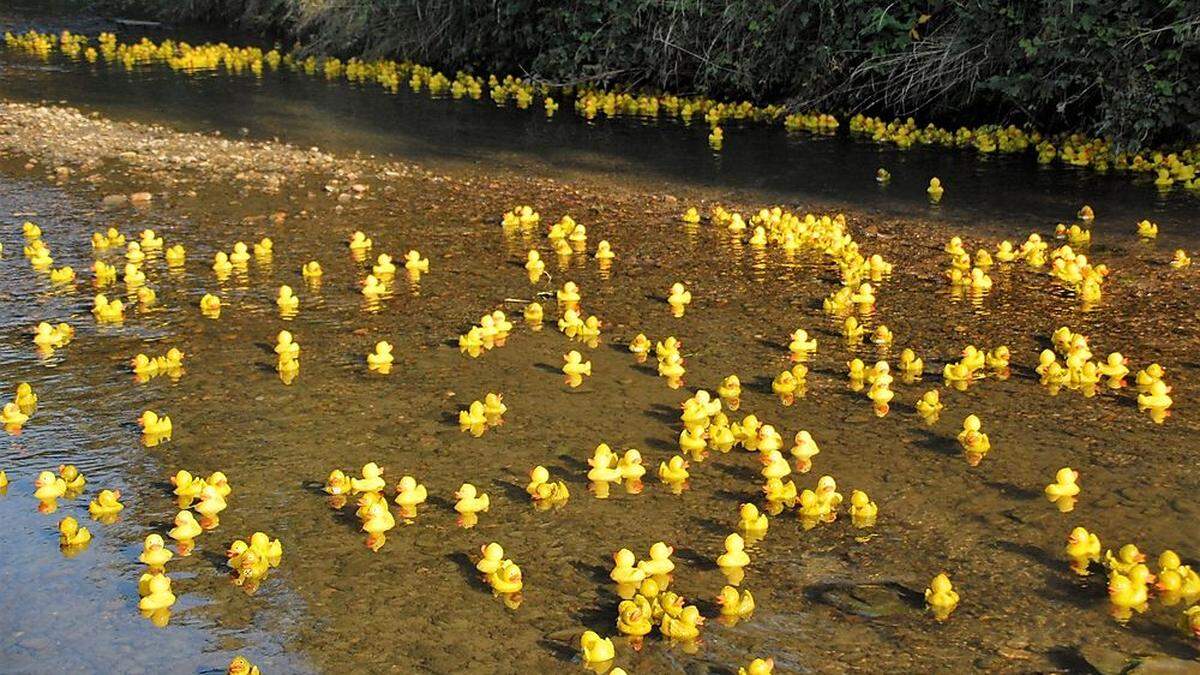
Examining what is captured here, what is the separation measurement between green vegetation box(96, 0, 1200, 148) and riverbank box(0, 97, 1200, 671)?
310 centimetres

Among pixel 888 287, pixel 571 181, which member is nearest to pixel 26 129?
pixel 571 181

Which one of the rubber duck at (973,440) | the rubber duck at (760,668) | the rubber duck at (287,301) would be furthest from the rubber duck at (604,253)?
the rubber duck at (760,668)

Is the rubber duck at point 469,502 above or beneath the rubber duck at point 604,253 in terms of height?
beneath

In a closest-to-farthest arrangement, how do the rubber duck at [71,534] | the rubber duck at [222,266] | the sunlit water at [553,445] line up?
the sunlit water at [553,445], the rubber duck at [71,534], the rubber duck at [222,266]

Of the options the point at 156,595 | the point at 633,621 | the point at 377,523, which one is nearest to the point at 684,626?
the point at 633,621

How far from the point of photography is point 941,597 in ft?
16.6

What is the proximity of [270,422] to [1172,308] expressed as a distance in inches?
231

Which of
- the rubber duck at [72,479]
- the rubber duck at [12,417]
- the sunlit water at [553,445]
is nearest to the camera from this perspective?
the sunlit water at [553,445]

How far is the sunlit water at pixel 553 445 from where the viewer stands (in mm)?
4980

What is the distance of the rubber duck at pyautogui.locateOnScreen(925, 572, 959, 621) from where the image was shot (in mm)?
5055

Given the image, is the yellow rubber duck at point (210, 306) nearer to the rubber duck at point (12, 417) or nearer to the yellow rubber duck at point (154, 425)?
the rubber duck at point (12, 417)

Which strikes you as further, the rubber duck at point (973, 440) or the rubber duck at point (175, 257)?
the rubber duck at point (175, 257)

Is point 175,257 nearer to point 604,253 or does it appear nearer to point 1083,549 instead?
point 604,253

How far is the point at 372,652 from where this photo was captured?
488 cm
